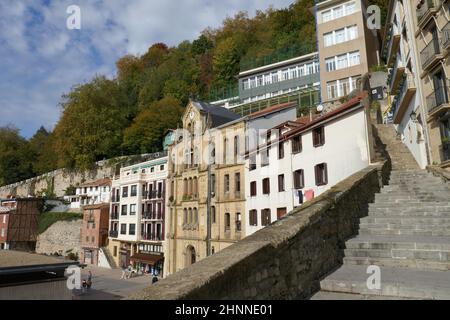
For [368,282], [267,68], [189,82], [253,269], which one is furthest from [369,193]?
[189,82]

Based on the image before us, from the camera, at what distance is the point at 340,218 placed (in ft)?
27.6

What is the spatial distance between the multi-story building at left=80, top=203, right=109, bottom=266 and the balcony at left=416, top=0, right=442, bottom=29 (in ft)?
156

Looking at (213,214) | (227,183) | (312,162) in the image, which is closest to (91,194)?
(213,214)

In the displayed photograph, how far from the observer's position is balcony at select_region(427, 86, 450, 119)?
16062mm

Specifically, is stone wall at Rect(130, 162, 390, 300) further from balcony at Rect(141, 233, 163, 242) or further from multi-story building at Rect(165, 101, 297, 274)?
balcony at Rect(141, 233, 163, 242)

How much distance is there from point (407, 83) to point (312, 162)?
24.7 ft

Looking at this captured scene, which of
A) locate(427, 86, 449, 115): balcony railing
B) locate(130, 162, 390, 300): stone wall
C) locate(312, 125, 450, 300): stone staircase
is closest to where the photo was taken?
locate(130, 162, 390, 300): stone wall

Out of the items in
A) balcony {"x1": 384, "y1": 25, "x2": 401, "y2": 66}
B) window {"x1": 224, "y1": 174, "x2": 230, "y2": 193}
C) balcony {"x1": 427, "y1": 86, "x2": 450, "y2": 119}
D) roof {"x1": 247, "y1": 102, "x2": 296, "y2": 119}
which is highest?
balcony {"x1": 384, "y1": 25, "x2": 401, "y2": 66}

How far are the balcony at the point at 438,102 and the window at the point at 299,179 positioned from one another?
8.70 m

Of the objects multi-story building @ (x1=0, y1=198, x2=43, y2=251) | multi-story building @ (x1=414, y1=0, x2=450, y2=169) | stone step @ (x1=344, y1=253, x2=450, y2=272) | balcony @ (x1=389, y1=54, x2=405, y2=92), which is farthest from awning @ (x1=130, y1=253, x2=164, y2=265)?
stone step @ (x1=344, y1=253, x2=450, y2=272)

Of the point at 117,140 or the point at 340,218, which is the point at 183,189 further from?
the point at 117,140

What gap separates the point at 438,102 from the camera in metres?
17.1

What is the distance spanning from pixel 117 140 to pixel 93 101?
1096cm

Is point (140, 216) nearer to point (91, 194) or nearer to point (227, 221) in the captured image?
point (227, 221)
